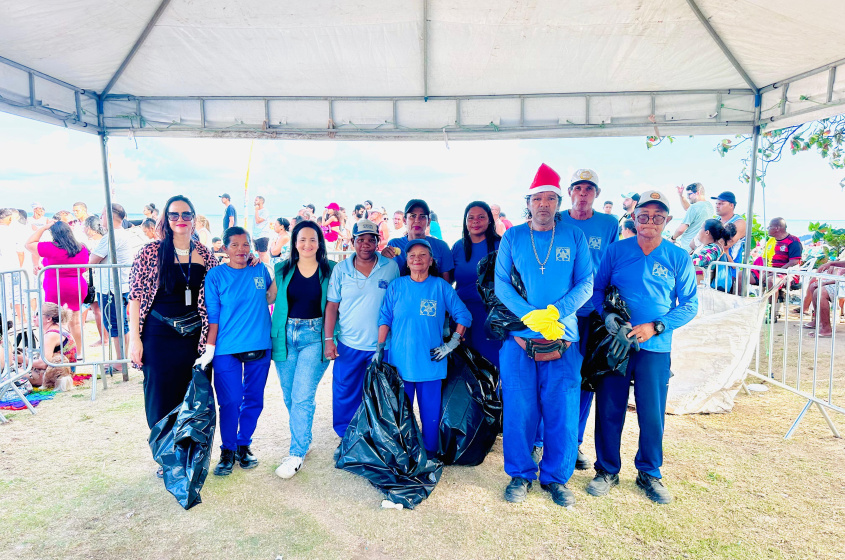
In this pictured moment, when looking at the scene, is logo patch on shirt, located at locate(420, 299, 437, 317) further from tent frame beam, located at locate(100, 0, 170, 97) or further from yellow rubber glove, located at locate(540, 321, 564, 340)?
tent frame beam, located at locate(100, 0, 170, 97)

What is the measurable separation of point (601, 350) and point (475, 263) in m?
1.16

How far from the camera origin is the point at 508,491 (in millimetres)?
3262

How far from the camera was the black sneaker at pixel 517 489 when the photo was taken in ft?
10.5

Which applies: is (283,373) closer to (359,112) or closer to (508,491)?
(508,491)

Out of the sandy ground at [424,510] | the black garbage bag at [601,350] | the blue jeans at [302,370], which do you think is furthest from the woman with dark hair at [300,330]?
the black garbage bag at [601,350]

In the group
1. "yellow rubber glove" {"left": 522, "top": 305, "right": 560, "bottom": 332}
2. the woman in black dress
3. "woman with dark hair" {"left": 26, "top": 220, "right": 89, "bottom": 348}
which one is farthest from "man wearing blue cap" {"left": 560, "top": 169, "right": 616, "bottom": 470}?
"woman with dark hair" {"left": 26, "top": 220, "right": 89, "bottom": 348}

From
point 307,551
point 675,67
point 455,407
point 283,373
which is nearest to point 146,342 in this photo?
point 283,373

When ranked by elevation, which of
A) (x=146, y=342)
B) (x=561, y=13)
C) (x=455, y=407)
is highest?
(x=561, y=13)

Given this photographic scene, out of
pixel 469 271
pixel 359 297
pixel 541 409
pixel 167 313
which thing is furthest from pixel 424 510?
pixel 167 313

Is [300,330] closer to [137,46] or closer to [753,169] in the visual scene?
[137,46]

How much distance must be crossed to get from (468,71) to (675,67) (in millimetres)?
1899

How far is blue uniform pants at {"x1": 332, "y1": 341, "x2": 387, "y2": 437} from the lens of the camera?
12.3ft

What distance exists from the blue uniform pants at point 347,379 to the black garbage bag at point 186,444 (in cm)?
95

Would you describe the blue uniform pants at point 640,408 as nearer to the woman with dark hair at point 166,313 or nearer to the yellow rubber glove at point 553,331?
the yellow rubber glove at point 553,331
